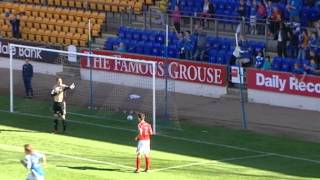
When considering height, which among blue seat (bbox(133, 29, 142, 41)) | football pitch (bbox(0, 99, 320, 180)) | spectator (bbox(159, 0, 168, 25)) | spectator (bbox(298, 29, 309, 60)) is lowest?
football pitch (bbox(0, 99, 320, 180))

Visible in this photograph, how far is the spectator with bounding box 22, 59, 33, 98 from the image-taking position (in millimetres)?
37250

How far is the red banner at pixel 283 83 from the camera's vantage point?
34.2 meters

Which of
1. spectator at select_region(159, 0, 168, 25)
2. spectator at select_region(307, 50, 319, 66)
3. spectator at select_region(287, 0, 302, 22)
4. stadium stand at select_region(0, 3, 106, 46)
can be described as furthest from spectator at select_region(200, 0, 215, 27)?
spectator at select_region(307, 50, 319, 66)

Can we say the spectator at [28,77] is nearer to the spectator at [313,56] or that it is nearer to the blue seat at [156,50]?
the blue seat at [156,50]

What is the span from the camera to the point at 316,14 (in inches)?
1510

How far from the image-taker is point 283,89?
3522 centimetres

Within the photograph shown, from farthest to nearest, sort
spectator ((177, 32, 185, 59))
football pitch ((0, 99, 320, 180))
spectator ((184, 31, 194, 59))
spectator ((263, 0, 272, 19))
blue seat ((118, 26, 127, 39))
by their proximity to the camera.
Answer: blue seat ((118, 26, 127, 39))
spectator ((263, 0, 272, 19))
spectator ((177, 32, 185, 59))
spectator ((184, 31, 194, 59))
football pitch ((0, 99, 320, 180))

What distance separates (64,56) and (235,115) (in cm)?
1128

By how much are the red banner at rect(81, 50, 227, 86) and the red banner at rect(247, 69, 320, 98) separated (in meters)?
1.46

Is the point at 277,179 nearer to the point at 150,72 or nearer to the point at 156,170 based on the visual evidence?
the point at 156,170

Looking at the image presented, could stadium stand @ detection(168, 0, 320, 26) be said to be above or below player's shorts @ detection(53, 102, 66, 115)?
above

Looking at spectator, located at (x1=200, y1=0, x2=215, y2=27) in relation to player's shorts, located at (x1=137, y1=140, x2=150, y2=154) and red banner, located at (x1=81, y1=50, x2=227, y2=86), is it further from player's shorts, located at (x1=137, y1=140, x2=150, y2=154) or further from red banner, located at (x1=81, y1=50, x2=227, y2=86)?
player's shorts, located at (x1=137, y1=140, x2=150, y2=154)

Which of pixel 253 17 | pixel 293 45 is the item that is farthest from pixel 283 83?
pixel 253 17

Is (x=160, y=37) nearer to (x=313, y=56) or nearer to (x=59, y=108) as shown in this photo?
(x=313, y=56)
